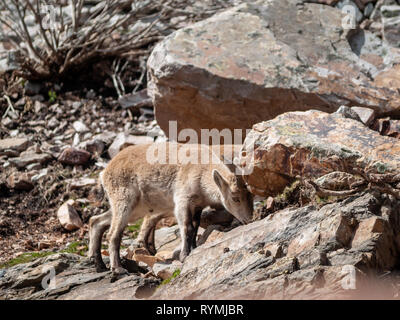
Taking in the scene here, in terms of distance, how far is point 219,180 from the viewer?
879cm

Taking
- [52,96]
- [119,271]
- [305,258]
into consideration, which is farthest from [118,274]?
[52,96]

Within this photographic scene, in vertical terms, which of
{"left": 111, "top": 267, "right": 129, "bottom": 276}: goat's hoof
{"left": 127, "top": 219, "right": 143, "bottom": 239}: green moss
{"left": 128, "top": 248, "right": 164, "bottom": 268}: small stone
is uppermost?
{"left": 111, "top": 267, "right": 129, "bottom": 276}: goat's hoof

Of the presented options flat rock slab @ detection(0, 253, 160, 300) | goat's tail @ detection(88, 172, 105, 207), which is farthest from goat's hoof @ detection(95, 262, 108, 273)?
goat's tail @ detection(88, 172, 105, 207)

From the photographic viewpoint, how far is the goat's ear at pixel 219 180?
871 centimetres

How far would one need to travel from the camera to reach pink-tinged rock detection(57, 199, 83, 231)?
10438 millimetres

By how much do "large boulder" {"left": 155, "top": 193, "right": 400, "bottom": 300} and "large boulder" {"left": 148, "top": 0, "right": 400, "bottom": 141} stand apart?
9.43 ft

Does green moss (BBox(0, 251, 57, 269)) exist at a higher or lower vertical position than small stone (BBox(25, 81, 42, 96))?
lower

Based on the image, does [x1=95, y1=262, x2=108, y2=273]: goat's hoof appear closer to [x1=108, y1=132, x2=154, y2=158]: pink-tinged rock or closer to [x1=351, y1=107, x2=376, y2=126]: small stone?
[x1=351, y1=107, x2=376, y2=126]: small stone

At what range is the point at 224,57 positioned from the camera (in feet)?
32.9

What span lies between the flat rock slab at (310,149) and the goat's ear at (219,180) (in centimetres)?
64

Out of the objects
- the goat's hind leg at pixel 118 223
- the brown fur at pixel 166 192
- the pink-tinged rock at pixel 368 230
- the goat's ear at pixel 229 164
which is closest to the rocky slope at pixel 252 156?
the pink-tinged rock at pixel 368 230

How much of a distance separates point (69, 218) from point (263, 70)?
4.15 meters

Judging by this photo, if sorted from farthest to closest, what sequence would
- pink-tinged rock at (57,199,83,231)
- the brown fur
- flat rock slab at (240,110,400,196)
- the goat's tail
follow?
1. the goat's tail
2. pink-tinged rock at (57,199,83,231)
3. the brown fur
4. flat rock slab at (240,110,400,196)

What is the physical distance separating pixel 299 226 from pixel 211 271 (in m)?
1.14
